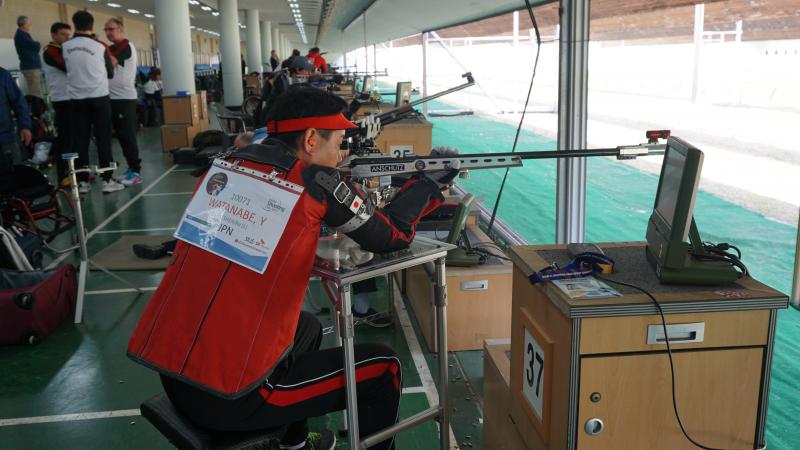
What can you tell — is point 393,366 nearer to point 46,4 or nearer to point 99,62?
point 99,62

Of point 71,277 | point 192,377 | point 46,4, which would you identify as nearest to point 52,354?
point 71,277

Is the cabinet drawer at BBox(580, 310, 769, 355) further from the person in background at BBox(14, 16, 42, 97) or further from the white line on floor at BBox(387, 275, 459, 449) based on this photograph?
the person in background at BBox(14, 16, 42, 97)

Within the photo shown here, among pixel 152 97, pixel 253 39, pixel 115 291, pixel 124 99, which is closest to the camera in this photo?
pixel 115 291

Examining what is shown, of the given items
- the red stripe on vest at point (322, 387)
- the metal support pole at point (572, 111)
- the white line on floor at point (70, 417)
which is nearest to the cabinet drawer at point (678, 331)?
the red stripe on vest at point (322, 387)

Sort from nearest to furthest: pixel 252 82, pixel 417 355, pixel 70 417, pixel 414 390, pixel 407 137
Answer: pixel 70 417 → pixel 414 390 → pixel 417 355 → pixel 407 137 → pixel 252 82

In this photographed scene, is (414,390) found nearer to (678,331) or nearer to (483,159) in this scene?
(483,159)

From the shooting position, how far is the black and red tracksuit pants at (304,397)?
1608 millimetres

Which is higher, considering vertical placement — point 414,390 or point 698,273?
point 698,273

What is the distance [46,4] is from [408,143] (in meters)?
16.3

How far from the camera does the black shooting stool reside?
1617 millimetres

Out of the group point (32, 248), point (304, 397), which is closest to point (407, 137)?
point (32, 248)

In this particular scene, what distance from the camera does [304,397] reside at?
1714 millimetres

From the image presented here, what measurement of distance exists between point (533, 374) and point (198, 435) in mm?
847

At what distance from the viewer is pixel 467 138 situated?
11336 mm
